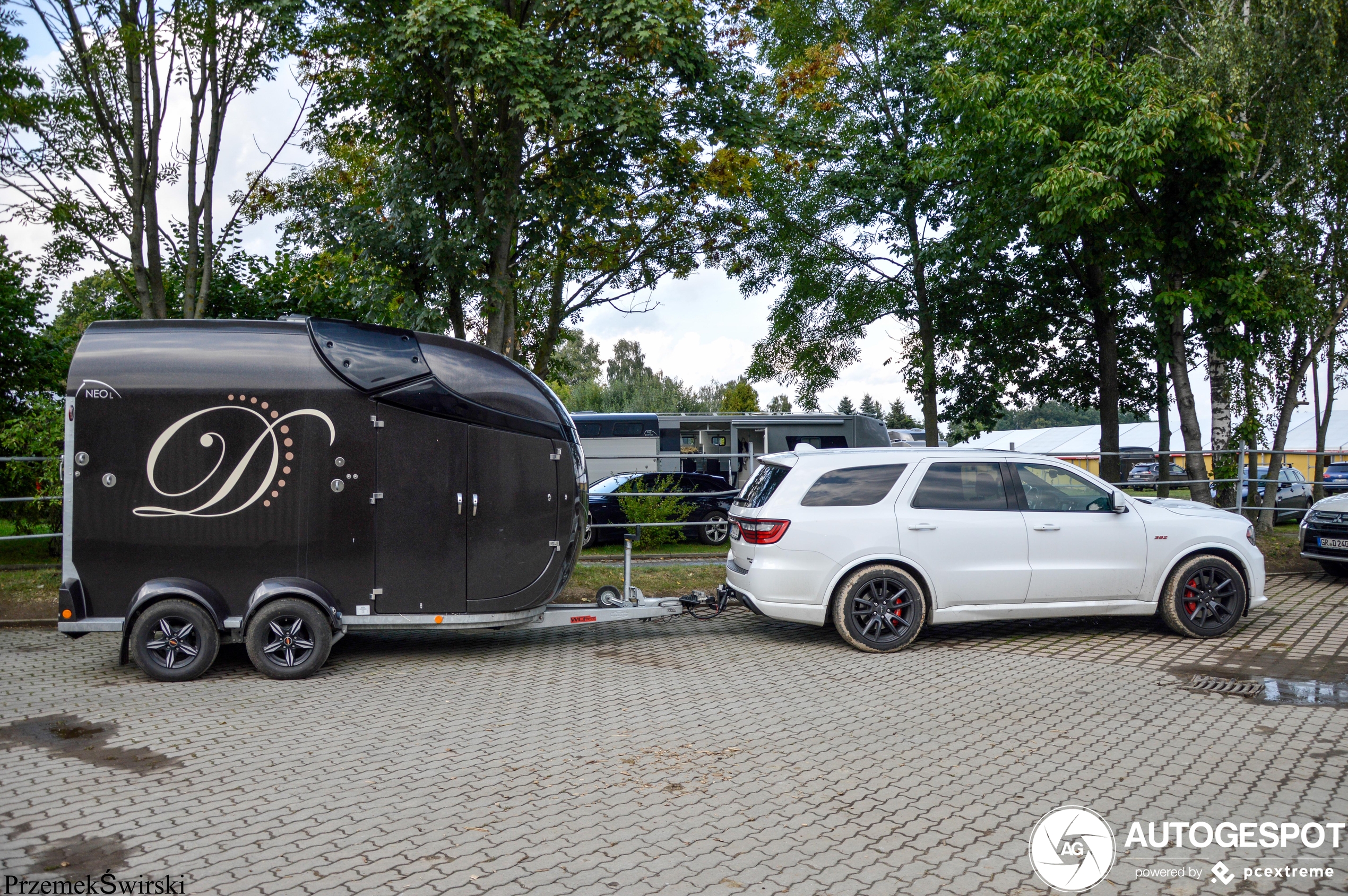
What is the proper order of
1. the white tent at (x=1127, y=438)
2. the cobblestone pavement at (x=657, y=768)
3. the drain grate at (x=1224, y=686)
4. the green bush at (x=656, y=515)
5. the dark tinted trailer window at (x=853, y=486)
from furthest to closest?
the white tent at (x=1127, y=438) → the green bush at (x=656, y=515) → the dark tinted trailer window at (x=853, y=486) → the drain grate at (x=1224, y=686) → the cobblestone pavement at (x=657, y=768)

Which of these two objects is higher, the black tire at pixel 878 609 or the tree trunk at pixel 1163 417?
the tree trunk at pixel 1163 417

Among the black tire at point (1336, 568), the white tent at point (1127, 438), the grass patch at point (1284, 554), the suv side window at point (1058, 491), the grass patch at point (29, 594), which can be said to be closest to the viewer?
the suv side window at point (1058, 491)

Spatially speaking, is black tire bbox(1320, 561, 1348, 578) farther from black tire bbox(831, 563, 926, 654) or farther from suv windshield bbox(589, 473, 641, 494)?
suv windshield bbox(589, 473, 641, 494)

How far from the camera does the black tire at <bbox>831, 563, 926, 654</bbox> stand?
8555 mm

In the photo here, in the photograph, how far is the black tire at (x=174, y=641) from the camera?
24.6ft

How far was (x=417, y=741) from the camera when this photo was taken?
589cm

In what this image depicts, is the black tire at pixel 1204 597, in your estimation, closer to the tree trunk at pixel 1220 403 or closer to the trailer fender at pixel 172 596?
the trailer fender at pixel 172 596

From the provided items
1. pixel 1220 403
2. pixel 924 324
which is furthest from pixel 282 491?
pixel 924 324

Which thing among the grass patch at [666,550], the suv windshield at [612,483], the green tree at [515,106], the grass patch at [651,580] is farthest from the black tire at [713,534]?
the green tree at [515,106]

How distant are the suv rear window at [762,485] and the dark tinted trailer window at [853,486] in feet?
1.24

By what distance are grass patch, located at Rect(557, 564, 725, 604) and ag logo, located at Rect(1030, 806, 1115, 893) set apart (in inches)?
288

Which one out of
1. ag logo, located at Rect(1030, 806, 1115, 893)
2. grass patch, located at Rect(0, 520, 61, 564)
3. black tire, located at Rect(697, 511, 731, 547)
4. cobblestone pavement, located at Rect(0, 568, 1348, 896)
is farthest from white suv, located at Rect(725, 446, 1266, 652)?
grass patch, located at Rect(0, 520, 61, 564)

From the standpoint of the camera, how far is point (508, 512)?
26.8ft

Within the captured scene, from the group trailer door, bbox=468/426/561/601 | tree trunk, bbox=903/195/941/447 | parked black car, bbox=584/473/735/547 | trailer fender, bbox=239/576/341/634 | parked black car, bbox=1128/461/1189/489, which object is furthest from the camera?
parked black car, bbox=1128/461/1189/489
